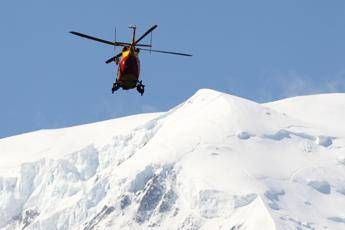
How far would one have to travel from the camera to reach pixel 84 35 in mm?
113250

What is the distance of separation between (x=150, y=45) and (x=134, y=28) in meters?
5.00

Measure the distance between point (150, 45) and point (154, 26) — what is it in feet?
5.16

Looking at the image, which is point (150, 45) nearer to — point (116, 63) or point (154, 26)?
point (154, 26)

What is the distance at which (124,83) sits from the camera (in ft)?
385

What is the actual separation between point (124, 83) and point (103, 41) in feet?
14.1

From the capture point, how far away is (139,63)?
118000mm

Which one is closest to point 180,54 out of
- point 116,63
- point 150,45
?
point 150,45

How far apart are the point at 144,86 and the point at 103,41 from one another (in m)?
4.83

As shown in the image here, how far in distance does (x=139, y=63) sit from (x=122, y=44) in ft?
6.87

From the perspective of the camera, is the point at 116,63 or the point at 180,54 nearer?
the point at 180,54

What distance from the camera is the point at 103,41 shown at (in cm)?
11494

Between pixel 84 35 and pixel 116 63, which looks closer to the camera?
pixel 84 35

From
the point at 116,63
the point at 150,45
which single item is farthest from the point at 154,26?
the point at 116,63

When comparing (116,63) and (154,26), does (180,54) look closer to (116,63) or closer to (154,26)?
(154,26)
